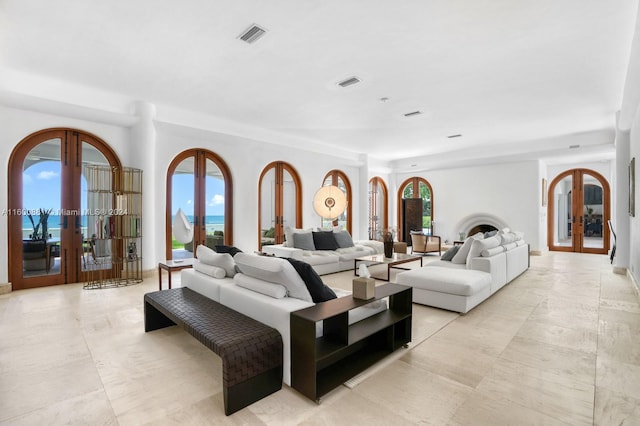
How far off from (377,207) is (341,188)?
2.13 m

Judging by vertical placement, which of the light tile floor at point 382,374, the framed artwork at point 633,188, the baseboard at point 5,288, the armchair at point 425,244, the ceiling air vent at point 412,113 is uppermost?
the ceiling air vent at point 412,113

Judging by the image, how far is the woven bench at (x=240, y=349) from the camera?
77.0 inches

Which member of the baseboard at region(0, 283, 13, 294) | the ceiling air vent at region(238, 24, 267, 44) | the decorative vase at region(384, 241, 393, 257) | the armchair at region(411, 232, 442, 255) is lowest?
the baseboard at region(0, 283, 13, 294)

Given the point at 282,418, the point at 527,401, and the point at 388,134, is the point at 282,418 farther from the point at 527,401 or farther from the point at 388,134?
the point at 388,134

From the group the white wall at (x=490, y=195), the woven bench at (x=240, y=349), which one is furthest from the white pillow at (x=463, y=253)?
the white wall at (x=490, y=195)

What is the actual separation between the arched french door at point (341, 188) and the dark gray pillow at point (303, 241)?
272 cm

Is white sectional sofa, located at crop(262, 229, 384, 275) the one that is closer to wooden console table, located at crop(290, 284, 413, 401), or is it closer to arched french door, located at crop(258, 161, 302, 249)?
arched french door, located at crop(258, 161, 302, 249)

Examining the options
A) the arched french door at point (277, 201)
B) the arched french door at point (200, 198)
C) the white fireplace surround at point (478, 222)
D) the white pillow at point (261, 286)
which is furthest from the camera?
the white fireplace surround at point (478, 222)

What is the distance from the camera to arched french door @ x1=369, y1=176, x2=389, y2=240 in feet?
36.2

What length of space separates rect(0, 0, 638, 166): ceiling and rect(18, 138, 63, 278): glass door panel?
1242mm

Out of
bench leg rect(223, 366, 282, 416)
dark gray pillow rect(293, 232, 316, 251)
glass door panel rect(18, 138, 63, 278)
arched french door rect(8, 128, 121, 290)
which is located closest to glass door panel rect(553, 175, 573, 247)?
dark gray pillow rect(293, 232, 316, 251)

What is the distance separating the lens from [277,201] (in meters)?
8.01

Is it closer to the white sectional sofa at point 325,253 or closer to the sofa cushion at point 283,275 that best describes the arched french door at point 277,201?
the white sectional sofa at point 325,253

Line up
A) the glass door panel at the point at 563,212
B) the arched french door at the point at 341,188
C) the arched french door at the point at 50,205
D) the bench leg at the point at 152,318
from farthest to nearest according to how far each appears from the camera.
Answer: the glass door panel at the point at 563,212
the arched french door at the point at 341,188
the arched french door at the point at 50,205
the bench leg at the point at 152,318
